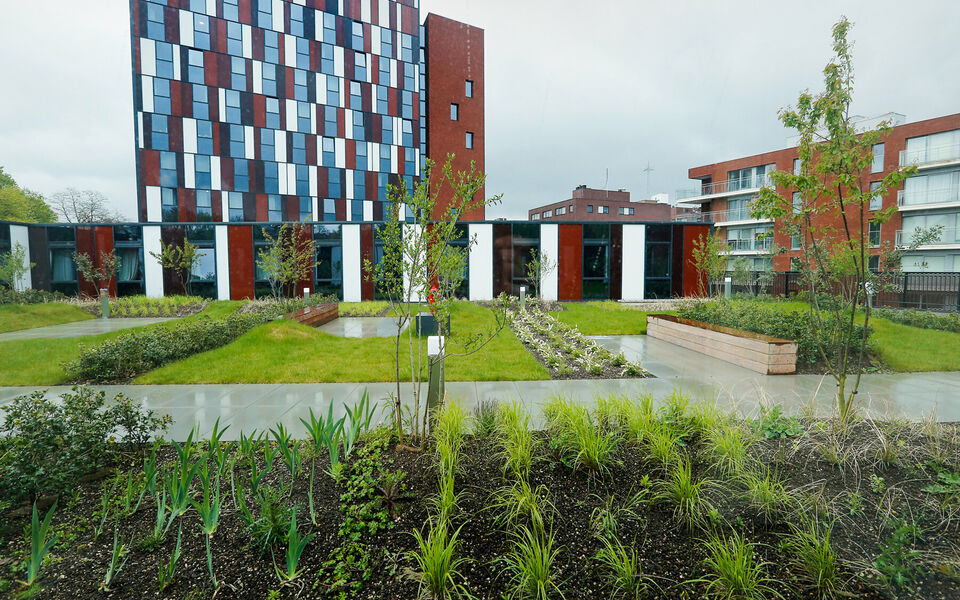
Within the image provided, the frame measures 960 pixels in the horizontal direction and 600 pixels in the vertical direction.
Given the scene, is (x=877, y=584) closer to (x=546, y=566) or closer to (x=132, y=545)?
(x=546, y=566)

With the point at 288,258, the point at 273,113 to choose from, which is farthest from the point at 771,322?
the point at 273,113

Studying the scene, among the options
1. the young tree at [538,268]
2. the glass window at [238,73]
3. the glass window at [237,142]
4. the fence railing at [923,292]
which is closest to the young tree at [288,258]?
the young tree at [538,268]

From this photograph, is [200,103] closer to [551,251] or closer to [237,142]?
[237,142]

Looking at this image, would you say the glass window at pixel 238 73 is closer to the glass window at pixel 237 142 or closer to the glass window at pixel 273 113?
the glass window at pixel 273 113

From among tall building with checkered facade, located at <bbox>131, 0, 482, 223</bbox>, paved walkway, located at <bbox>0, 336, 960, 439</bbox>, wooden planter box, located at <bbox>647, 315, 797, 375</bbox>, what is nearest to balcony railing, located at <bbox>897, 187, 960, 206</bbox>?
wooden planter box, located at <bbox>647, 315, 797, 375</bbox>

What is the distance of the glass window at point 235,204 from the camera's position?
29.8m

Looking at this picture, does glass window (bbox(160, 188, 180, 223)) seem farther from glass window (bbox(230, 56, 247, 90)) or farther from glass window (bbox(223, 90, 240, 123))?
glass window (bbox(230, 56, 247, 90))

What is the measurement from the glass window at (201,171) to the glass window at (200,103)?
2723 millimetres

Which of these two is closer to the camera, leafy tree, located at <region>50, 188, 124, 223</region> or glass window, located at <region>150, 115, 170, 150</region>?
glass window, located at <region>150, 115, 170, 150</region>

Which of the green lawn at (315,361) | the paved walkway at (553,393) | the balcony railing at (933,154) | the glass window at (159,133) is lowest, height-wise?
the paved walkway at (553,393)

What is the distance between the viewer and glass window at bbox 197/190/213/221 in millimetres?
28844

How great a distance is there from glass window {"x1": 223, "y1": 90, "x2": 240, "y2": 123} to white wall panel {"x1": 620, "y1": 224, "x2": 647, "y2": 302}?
Result: 1071 inches

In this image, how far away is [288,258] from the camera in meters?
17.1

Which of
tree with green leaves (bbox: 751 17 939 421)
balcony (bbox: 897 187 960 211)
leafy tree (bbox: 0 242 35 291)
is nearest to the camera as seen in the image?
tree with green leaves (bbox: 751 17 939 421)
